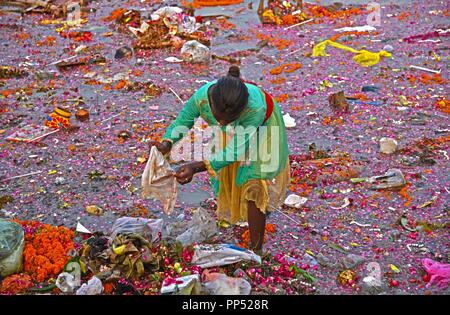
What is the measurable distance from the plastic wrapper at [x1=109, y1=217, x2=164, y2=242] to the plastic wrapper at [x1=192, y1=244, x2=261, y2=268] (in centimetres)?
46

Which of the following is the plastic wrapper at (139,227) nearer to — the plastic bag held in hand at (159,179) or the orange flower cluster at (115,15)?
the plastic bag held in hand at (159,179)

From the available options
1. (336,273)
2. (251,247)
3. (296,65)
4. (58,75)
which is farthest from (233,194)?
(58,75)

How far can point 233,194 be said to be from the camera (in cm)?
371

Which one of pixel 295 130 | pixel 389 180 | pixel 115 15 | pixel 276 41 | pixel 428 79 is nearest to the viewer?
pixel 389 180

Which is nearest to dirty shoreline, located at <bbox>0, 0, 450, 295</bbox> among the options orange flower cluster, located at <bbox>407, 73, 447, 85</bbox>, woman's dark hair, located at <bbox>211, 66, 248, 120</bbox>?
orange flower cluster, located at <bbox>407, 73, 447, 85</bbox>

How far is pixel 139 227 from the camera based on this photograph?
393 centimetres

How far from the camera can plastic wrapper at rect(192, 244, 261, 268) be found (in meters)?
3.58

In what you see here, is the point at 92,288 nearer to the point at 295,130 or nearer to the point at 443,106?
the point at 295,130

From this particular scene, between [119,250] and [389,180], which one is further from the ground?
[119,250]

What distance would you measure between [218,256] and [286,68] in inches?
169

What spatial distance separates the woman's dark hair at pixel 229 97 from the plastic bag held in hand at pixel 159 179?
672mm

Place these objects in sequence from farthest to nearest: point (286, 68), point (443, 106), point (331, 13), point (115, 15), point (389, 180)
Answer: point (115, 15)
point (331, 13)
point (286, 68)
point (443, 106)
point (389, 180)

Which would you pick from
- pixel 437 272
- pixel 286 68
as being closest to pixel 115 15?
pixel 286 68

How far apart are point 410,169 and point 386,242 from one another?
116 centimetres
